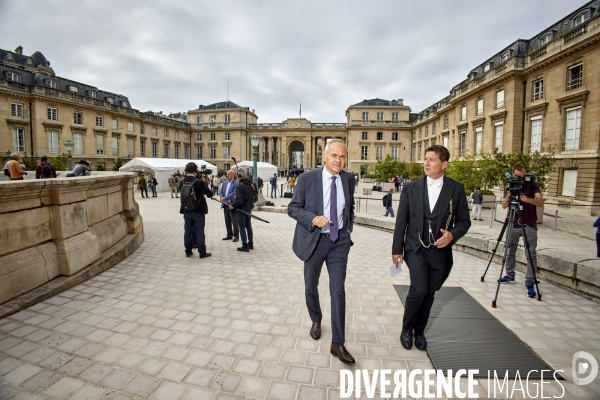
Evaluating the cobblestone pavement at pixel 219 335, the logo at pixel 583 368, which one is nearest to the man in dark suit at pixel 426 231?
the cobblestone pavement at pixel 219 335

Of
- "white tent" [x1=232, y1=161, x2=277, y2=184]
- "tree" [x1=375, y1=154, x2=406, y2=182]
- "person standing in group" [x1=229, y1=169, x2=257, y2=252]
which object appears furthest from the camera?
"white tent" [x1=232, y1=161, x2=277, y2=184]

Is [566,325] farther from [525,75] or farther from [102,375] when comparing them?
[525,75]

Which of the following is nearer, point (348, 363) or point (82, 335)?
point (348, 363)

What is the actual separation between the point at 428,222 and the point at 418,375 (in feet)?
4.41

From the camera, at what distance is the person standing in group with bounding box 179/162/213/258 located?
6004 mm

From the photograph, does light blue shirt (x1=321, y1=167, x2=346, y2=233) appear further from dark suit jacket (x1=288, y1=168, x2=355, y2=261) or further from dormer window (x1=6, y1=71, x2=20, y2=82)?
dormer window (x1=6, y1=71, x2=20, y2=82)

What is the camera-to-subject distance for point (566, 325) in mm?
3498

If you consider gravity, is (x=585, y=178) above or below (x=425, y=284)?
above

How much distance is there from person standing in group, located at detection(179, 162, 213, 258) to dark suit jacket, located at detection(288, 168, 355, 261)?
3.63 meters

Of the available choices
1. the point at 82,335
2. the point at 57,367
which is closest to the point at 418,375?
the point at 57,367

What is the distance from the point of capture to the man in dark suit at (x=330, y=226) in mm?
2801

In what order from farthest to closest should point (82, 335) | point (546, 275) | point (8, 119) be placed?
1. point (8, 119)
2. point (546, 275)
3. point (82, 335)

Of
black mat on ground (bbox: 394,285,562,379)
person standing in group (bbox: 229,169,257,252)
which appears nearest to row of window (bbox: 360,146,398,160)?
person standing in group (bbox: 229,169,257,252)

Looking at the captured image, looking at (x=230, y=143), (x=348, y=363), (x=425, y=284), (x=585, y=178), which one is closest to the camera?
(x=348, y=363)
